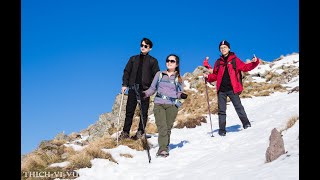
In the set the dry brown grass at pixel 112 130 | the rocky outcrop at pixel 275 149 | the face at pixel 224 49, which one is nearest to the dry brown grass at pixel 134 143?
the face at pixel 224 49

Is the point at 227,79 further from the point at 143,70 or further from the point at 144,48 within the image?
the point at 144,48

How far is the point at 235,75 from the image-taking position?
11180 mm

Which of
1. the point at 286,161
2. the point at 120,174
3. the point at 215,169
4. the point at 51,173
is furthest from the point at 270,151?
the point at 51,173

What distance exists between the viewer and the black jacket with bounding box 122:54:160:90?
1088cm

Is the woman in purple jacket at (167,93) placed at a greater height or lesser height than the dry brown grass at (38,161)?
greater

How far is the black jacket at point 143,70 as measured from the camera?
428 inches

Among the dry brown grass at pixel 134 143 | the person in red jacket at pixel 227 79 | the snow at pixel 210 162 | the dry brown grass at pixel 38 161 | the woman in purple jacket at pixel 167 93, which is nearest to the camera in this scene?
the snow at pixel 210 162

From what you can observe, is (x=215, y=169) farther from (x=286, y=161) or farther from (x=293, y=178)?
(x=293, y=178)

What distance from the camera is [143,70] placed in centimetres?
1088

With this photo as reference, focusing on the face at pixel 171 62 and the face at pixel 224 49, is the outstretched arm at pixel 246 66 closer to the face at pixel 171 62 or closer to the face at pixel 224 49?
the face at pixel 224 49

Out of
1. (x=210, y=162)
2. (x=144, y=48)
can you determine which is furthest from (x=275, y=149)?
(x=144, y=48)

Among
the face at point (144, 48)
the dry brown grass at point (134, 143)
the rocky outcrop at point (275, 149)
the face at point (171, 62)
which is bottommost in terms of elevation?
the dry brown grass at point (134, 143)

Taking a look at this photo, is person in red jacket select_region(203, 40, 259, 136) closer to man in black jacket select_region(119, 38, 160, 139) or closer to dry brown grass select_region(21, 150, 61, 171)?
man in black jacket select_region(119, 38, 160, 139)
